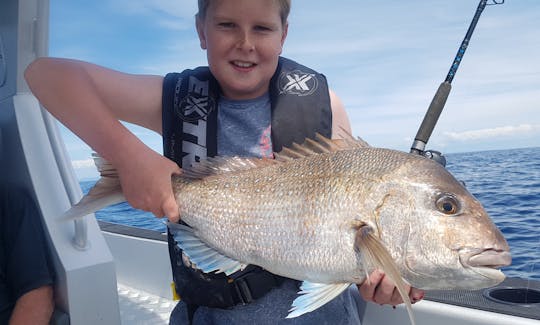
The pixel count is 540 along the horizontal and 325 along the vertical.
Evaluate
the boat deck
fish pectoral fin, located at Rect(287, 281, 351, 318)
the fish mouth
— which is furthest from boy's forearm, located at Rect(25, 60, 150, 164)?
the boat deck

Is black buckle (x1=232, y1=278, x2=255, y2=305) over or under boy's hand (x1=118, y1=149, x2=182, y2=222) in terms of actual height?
under

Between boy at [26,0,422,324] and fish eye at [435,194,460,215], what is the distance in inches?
11.3

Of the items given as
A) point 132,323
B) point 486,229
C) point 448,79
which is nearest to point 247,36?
point 486,229

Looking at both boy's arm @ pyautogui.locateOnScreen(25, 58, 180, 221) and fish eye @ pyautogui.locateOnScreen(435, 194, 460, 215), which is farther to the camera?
boy's arm @ pyautogui.locateOnScreen(25, 58, 180, 221)

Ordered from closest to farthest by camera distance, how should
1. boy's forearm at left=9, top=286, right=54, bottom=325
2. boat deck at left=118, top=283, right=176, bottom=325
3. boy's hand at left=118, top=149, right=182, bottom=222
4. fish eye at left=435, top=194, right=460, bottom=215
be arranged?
fish eye at left=435, top=194, right=460, bottom=215 → boy's hand at left=118, top=149, right=182, bottom=222 → boy's forearm at left=9, top=286, right=54, bottom=325 → boat deck at left=118, top=283, right=176, bottom=325

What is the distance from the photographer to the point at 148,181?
1.48 metres

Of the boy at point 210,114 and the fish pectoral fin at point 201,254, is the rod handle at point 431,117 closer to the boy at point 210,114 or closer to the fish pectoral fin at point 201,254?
the boy at point 210,114

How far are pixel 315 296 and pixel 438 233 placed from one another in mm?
417

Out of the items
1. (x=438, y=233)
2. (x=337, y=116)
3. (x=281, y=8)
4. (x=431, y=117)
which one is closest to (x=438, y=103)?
(x=431, y=117)

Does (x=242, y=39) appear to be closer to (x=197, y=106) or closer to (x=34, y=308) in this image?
(x=197, y=106)

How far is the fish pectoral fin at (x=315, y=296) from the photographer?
1314 mm

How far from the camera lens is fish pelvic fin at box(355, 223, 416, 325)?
118cm

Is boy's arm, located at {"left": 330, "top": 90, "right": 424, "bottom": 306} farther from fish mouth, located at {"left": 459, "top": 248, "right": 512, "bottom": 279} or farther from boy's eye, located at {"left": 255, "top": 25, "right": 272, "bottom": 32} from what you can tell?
boy's eye, located at {"left": 255, "top": 25, "right": 272, "bottom": 32}

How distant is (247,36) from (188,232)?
30.2 inches
